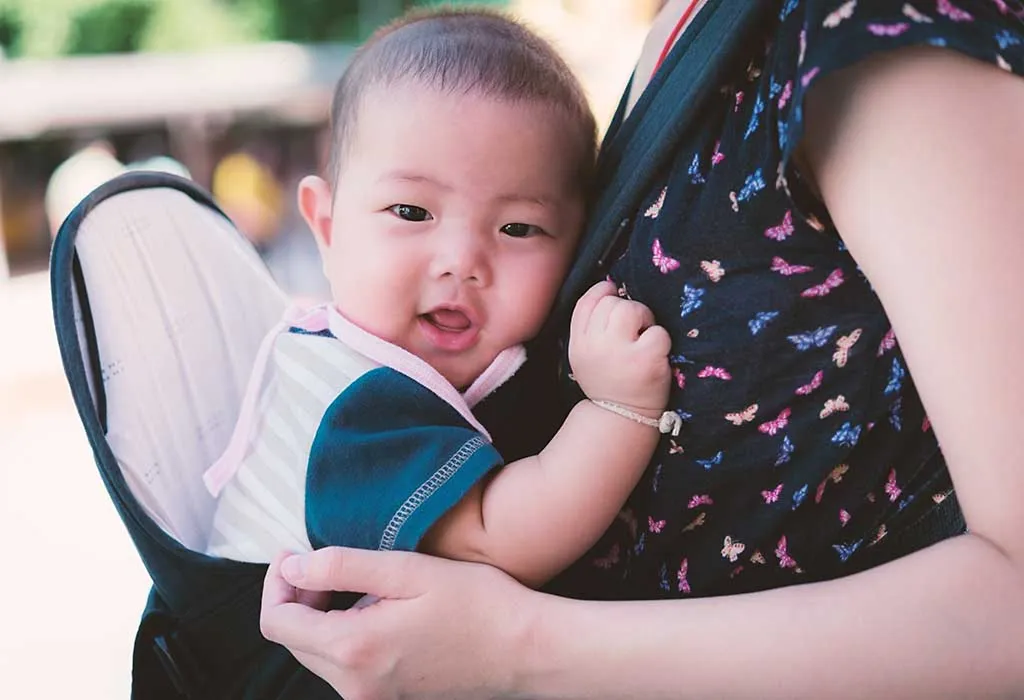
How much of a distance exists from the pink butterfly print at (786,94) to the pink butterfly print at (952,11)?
0.10 m

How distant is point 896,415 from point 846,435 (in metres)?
0.04

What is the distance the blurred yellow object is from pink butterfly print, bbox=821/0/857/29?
17.5ft

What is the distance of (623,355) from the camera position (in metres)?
0.81

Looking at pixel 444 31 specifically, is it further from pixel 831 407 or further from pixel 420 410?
pixel 831 407

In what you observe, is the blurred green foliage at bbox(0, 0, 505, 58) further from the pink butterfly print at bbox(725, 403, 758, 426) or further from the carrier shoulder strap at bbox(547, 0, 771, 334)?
the pink butterfly print at bbox(725, 403, 758, 426)

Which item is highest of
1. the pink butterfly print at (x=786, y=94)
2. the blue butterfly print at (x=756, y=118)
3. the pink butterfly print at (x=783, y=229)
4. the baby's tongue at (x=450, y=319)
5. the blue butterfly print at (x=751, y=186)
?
the pink butterfly print at (x=786, y=94)

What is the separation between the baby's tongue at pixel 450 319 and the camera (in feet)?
3.25

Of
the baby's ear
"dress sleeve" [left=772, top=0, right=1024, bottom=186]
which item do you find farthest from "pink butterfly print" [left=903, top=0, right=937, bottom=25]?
the baby's ear

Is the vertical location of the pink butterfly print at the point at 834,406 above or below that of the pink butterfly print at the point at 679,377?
above

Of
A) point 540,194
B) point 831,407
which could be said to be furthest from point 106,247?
point 831,407

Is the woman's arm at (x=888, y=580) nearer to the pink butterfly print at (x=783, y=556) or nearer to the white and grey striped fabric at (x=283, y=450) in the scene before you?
the pink butterfly print at (x=783, y=556)

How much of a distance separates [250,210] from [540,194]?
5083 mm

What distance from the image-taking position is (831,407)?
0.77 m

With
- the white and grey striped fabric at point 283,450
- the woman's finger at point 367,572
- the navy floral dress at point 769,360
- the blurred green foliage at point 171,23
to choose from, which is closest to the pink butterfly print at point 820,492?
the navy floral dress at point 769,360
